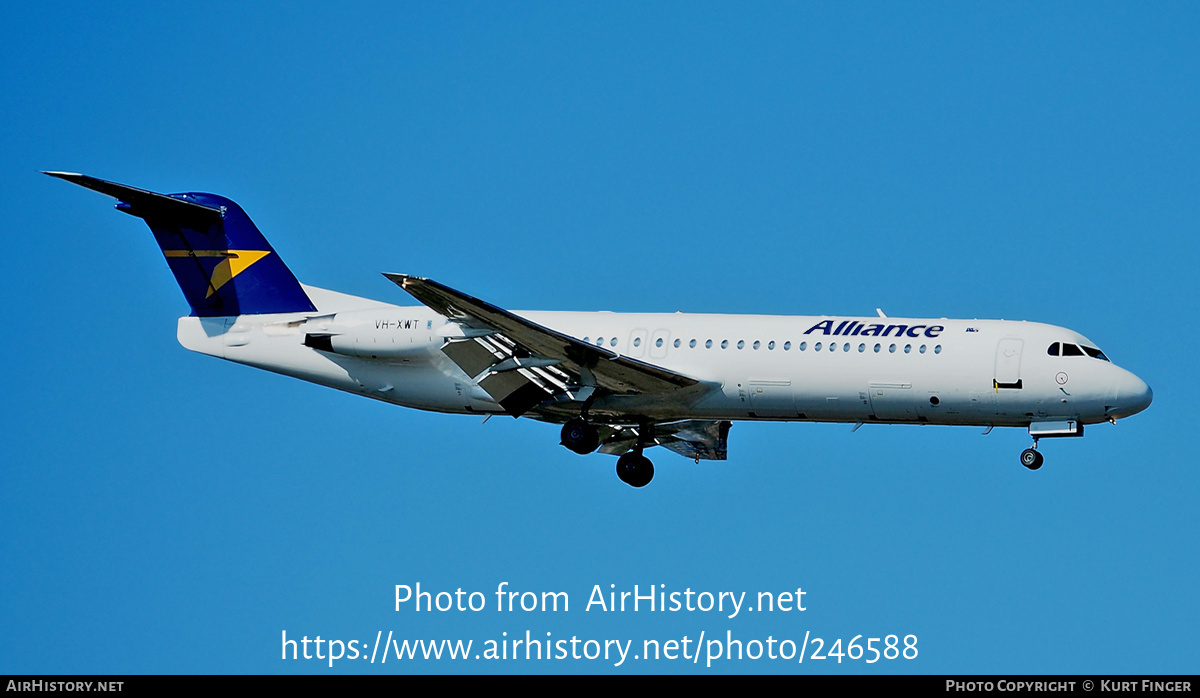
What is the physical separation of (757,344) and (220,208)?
12.8m

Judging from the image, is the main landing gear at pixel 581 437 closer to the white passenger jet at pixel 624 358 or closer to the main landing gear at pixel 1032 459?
the white passenger jet at pixel 624 358

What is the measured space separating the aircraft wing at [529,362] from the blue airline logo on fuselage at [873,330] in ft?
9.39

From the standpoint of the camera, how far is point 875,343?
3131 centimetres

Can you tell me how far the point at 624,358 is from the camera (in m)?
31.1

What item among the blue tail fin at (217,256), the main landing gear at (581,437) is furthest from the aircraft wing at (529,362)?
the blue tail fin at (217,256)

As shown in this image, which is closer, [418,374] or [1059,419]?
[1059,419]

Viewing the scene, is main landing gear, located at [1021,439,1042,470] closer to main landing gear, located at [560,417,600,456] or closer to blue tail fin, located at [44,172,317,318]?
main landing gear, located at [560,417,600,456]

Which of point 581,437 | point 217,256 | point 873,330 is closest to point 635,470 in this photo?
point 581,437

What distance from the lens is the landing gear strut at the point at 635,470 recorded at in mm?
35219

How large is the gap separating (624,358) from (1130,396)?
9.80 metres

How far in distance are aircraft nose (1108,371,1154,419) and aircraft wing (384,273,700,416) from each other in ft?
26.9

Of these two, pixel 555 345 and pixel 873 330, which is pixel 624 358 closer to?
pixel 555 345

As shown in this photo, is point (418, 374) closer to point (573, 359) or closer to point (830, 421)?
point (573, 359)
